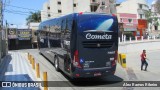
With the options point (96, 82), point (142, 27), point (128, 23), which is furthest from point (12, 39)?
point (96, 82)

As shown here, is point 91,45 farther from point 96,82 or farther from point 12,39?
point 12,39

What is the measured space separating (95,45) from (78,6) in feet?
171

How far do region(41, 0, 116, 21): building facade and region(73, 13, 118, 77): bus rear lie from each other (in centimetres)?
5006

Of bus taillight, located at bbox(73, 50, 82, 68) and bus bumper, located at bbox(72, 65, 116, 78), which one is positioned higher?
bus taillight, located at bbox(73, 50, 82, 68)

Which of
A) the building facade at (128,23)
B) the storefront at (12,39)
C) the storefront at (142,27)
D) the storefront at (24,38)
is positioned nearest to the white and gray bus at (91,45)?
the storefront at (12,39)

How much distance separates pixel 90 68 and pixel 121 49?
25.9 m

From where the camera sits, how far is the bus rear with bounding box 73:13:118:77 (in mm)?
12727

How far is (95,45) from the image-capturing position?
13070 mm

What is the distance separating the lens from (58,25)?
16.7m

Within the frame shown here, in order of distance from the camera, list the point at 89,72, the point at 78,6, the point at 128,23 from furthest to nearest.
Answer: the point at 128,23 → the point at 78,6 → the point at 89,72

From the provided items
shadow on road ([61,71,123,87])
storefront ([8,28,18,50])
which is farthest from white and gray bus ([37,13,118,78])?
storefront ([8,28,18,50])

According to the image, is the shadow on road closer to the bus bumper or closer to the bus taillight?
the bus bumper

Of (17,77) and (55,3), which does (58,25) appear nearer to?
(17,77)

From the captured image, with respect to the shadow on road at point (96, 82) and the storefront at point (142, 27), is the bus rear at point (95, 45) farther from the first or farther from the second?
the storefront at point (142, 27)
